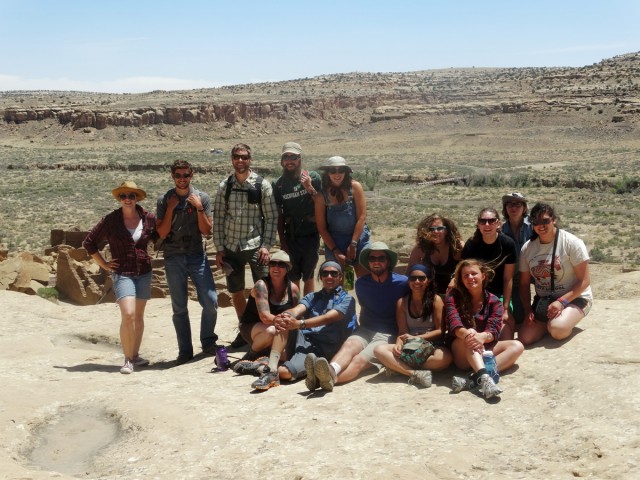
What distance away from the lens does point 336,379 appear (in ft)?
22.2

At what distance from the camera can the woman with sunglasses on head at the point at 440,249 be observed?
23.9 feet

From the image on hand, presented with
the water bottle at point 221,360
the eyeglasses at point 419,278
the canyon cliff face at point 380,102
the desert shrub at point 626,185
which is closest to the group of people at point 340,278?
the eyeglasses at point 419,278

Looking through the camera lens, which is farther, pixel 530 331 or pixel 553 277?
pixel 530 331

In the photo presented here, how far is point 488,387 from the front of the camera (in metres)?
6.14

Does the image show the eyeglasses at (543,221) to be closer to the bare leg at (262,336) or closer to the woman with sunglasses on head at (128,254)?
the bare leg at (262,336)

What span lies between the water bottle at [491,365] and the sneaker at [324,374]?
127 cm

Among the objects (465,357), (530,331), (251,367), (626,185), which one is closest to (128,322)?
(251,367)

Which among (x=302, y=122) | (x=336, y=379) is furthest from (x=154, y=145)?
(x=336, y=379)

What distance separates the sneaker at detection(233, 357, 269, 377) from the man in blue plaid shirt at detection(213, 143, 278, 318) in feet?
2.96

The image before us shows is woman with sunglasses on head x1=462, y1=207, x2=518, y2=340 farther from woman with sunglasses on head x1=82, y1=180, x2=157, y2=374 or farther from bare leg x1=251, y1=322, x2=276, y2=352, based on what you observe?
woman with sunglasses on head x1=82, y1=180, x2=157, y2=374

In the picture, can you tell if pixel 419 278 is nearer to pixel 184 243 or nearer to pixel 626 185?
pixel 184 243

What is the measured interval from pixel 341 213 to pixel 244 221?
3.21 feet

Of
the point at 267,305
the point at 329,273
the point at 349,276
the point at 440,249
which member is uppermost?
the point at 440,249

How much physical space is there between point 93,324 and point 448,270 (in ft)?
17.6
